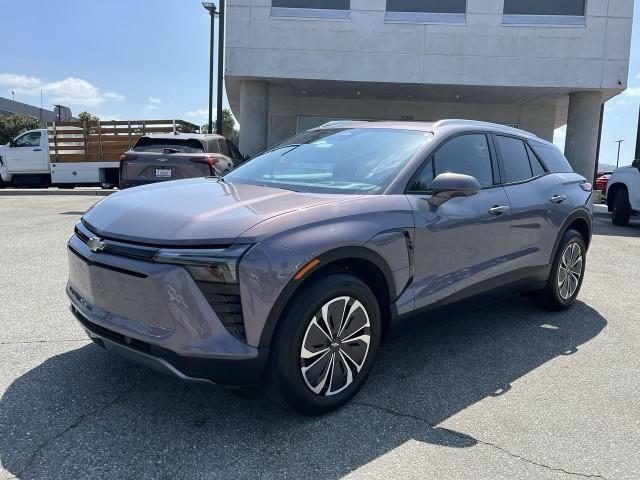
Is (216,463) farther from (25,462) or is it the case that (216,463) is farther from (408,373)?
(408,373)

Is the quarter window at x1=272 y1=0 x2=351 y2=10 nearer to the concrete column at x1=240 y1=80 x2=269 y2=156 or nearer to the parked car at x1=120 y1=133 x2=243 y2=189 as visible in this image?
the concrete column at x1=240 y1=80 x2=269 y2=156

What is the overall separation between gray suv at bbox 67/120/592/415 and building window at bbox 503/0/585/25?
14755 mm

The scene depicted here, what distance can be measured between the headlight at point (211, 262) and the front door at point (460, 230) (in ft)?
4.10

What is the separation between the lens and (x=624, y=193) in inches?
512

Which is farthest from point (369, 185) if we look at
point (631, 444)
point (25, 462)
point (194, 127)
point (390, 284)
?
point (194, 127)

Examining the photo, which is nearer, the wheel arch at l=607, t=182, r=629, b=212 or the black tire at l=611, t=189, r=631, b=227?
the black tire at l=611, t=189, r=631, b=227

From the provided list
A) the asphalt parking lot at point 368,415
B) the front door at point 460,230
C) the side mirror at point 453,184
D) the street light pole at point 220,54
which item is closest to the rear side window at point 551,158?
the front door at point 460,230

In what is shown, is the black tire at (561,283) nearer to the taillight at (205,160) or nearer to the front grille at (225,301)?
the front grille at (225,301)

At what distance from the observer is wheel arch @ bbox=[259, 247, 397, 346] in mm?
2570

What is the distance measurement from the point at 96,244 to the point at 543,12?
58.3ft

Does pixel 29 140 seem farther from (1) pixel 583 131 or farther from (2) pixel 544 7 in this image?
(1) pixel 583 131

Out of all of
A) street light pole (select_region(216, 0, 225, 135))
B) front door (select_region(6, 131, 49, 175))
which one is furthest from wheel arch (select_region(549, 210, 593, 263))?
front door (select_region(6, 131, 49, 175))

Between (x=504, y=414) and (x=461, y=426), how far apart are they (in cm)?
34

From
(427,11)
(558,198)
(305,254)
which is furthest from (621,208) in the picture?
(305,254)
